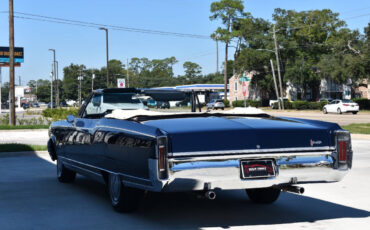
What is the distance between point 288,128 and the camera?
19.7ft

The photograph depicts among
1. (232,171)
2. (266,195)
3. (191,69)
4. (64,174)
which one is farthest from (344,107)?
(191,69)

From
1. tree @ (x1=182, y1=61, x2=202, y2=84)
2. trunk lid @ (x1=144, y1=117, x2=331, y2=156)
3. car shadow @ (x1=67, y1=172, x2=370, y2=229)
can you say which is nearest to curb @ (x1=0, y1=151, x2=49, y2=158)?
car shadow @ (x1=67, y1=172, x2=370, y2=229)

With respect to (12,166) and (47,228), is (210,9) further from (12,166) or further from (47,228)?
(47,228)

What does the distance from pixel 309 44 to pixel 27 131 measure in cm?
6709

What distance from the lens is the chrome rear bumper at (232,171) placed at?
5527mm

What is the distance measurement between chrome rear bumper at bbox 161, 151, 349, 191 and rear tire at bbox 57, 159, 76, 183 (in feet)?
14.3

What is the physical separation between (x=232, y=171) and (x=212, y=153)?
28cm

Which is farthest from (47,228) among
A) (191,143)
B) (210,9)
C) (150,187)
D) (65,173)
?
(210,9)

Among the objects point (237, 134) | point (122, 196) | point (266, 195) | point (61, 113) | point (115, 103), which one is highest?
point (115, 103)

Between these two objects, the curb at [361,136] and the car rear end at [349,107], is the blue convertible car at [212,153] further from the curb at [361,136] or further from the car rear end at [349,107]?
the car rear end at [349,107]

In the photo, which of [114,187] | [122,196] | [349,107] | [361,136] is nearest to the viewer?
[122,196]

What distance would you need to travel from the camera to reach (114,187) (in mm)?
6859

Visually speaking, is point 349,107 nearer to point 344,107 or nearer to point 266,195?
point 344,107

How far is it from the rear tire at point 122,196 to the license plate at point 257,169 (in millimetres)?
1516
